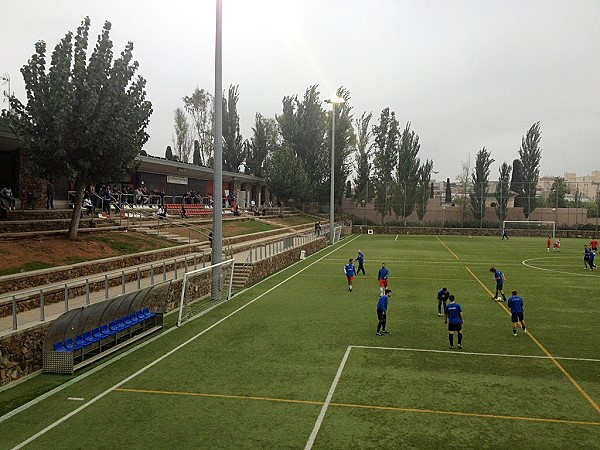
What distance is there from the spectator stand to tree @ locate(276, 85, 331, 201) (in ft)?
195

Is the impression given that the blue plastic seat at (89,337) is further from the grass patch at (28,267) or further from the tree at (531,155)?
the tree at (531,155)

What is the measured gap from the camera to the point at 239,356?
13195 millimetres

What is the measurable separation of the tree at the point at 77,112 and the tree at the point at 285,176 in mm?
40894

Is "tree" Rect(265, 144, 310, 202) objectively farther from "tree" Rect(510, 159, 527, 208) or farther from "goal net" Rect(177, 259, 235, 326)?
"goal net" Rect(177, 259, 235, 326)

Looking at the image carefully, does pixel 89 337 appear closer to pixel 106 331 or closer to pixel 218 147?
pixel 106 331

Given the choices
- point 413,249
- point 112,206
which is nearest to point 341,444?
point 112,206

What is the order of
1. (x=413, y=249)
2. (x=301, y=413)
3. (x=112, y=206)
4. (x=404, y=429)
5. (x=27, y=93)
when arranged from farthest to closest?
1. (x=413, y=249)
2. (x=112, y=206)
3. (x=27, y=93)
4. (x=301, y=413)
5. (x=404, y=429)

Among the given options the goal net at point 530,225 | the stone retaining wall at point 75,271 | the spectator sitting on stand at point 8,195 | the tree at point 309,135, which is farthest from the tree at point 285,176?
the spectator sitting on stand at point 8,195

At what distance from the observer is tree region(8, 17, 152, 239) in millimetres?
19594

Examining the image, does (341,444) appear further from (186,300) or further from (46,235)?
(46,235)

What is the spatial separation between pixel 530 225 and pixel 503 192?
6948 millimetres

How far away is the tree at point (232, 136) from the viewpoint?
7362cm

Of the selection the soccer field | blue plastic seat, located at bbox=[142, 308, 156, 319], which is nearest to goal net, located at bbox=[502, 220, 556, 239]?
the soccer field

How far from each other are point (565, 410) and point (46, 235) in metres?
20.8
